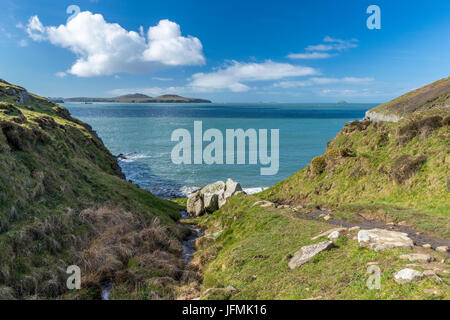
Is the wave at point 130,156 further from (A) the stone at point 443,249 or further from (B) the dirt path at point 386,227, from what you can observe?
(A) the stone at point 443,249

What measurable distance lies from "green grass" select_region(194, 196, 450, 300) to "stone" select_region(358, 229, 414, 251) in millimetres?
485

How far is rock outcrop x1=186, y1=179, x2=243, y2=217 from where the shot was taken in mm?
38531

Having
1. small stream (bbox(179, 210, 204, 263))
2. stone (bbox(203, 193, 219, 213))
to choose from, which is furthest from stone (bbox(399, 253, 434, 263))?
stone (bbox(203, 193, 219, 213))

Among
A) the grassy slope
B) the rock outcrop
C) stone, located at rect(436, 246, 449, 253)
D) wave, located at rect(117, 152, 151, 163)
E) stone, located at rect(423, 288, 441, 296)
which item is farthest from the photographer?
wave, located at rect(117, 152, 151, 163)

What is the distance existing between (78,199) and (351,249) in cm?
2445

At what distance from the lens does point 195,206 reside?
40469 mm

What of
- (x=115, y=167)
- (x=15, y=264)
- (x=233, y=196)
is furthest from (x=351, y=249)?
(x=115, y=167)

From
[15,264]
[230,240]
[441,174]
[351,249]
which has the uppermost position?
[441,174]

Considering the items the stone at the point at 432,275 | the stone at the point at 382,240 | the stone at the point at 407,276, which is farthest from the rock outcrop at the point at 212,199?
the stone at the point at 432,275

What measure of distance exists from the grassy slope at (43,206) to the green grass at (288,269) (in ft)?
25.4

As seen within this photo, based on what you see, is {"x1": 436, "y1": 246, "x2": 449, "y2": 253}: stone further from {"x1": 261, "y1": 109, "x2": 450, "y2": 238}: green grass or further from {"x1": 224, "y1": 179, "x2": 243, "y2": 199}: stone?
{"x1": 224, "y1": 179, "x2": 243, "y2": 199}: stone
